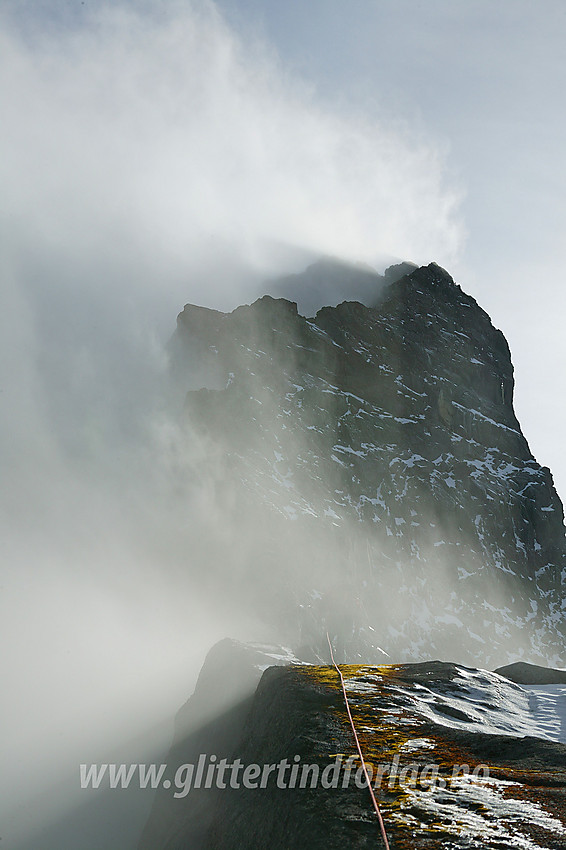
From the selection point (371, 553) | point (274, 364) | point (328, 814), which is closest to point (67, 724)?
point (371, 553)

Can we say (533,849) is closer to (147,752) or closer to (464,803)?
(464,803)

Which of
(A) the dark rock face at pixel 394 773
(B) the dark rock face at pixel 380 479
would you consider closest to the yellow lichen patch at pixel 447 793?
(A) the dark rock face at pixel 394 773

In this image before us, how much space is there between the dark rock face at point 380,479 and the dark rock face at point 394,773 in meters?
84.8

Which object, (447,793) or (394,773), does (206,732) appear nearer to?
(394,773)

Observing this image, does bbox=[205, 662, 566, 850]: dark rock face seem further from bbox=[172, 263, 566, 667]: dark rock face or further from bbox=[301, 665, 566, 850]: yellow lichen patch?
bbox=[172, 263, 566, 667]: dark rock face

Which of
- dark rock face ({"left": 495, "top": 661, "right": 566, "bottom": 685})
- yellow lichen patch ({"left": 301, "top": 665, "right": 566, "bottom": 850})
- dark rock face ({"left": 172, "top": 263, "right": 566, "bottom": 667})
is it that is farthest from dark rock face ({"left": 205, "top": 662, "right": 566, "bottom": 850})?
dark rock face ({"left": 172, "top": 263, "right": 566, "bottom": 667})

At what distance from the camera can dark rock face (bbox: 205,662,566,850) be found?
7.24m

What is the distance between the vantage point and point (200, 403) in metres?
139

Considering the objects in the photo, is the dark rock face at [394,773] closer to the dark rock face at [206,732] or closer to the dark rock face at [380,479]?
the dark rock face at [206,732]

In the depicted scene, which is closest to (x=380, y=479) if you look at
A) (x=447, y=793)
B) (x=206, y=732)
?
(x=206, y=732)

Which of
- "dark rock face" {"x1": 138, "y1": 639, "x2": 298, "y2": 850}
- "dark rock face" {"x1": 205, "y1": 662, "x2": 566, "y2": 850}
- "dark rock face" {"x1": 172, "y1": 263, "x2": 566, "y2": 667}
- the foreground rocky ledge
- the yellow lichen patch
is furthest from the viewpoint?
"dark rock face" {"x1": 172, "y1": 263, "x2": 566, "y2": 667}

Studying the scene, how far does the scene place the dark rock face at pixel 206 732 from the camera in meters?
15.6

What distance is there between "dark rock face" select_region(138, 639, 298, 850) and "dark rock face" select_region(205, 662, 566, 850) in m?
2.55

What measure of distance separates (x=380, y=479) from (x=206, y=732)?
418 ft
